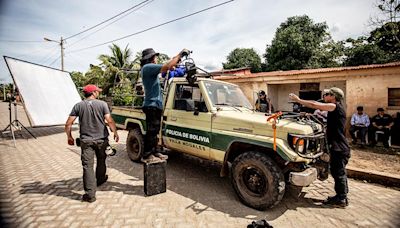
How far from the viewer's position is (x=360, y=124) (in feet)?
30.1

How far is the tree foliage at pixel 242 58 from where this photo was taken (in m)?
32.1

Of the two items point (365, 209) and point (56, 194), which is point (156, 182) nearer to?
point (56, 194)

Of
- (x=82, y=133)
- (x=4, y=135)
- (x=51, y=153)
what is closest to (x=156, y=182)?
(x=82, y=133)

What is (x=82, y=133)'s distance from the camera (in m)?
3.92

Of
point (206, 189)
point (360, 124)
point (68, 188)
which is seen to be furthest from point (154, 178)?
point (360, 124)

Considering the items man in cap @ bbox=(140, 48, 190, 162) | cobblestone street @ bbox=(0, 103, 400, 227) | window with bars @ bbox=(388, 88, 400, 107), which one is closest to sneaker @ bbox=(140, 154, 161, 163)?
man in cap @ bbox=(140, 48, 190, 162)

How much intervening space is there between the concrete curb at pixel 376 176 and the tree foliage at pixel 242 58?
87.4ft

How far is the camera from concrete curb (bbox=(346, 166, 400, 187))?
190 inches

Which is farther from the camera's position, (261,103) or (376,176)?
(261,103)

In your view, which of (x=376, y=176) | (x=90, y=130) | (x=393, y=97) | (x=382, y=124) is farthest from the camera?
(x=393, y=97)

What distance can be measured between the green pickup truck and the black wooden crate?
30.6 inches

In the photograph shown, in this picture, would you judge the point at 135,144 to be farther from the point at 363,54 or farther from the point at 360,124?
the point at 363,54

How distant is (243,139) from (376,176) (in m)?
3.64

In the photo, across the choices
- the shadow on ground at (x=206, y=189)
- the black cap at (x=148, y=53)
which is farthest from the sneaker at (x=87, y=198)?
the black cap at (x=148, y=53)
